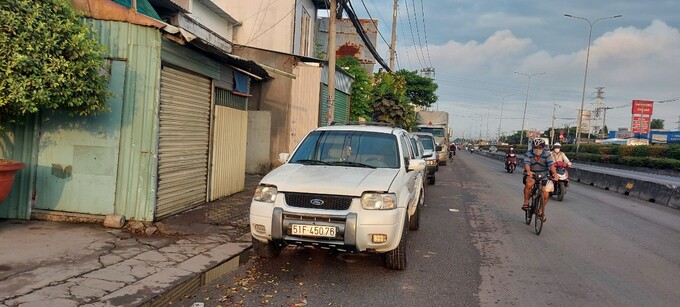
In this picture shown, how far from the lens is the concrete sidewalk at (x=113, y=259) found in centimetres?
448

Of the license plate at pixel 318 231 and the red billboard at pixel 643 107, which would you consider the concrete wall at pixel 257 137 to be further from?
the red billboard at pixel 643 107

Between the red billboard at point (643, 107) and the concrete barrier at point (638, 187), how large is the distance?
54.1 m

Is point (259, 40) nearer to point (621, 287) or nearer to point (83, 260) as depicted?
point (83, 260)

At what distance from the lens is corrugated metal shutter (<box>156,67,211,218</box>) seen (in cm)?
779

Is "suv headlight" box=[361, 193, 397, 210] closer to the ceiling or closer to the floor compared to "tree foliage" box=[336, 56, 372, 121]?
closer to the floor

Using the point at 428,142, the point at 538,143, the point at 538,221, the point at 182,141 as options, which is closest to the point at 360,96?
the point at 428,142

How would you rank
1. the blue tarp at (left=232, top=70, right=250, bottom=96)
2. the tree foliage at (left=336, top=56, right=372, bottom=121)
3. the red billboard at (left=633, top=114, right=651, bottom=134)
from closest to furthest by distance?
the blue tarp at (left=232, top=70, right=250, bottom=96)
the tree foliage at (left=336, top=56, right=372, bottom=121)
the red billboard at (left=633, top=114, right=651, bottom=134)

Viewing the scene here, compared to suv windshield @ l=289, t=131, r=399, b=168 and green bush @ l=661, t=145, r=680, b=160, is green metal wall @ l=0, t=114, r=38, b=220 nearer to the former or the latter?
suv windshield @ l=289, t=131, r=399, b=168

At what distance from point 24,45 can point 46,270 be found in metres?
2.72

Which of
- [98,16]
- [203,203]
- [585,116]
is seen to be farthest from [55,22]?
[585,116]

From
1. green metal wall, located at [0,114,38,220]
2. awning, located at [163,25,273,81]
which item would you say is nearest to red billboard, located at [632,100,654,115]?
awning, located at [163,25,273,81]

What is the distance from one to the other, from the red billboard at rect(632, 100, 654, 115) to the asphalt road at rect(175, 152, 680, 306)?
67.7 meters

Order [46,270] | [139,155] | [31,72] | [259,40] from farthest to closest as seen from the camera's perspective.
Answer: [259,40], [139,155], [31,72], [46,270]

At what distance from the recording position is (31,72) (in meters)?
5.91
